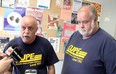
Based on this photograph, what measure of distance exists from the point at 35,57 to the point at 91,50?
0.55 m

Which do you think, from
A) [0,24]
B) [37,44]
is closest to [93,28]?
[37,44]

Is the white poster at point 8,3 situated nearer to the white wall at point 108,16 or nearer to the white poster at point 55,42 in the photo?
the white poster at point 55,42

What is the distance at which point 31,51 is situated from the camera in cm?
196

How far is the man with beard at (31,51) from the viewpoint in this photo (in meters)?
1.89

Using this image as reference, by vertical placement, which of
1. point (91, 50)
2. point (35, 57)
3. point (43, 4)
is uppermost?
point (43, 4)

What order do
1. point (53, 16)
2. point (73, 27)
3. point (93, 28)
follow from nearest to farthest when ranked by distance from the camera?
point (93, 28), point (53, 16), point (73, 27)

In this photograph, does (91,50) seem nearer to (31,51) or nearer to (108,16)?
(31,51)

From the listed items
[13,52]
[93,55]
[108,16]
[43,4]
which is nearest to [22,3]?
[43,4]

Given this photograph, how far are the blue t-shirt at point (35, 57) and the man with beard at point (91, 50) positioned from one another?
0.22 meters

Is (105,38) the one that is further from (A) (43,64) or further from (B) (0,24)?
(B) (0,24)

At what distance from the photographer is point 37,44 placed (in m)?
2.00

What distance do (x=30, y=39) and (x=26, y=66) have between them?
264 millimetres

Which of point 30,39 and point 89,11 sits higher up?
point 89,11

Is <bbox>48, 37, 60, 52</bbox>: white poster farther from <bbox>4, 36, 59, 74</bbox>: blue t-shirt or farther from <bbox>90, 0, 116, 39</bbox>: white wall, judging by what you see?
<bbox>90, 0, 116, 39</bbox>: white wall
